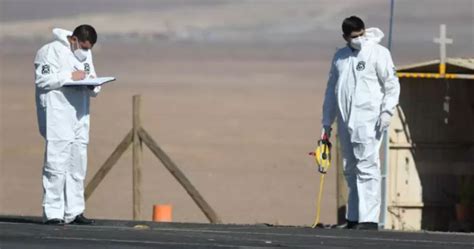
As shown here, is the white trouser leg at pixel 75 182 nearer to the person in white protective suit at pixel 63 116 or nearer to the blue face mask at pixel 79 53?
the person in white protective suit at pixel 63 116

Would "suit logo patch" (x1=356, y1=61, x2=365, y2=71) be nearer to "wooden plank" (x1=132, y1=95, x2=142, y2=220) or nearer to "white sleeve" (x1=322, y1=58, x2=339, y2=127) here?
"white sleeve" (x1=322, y1=58, x2=339, y2=127)

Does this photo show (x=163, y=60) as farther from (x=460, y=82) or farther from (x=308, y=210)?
(x=460, y=82)

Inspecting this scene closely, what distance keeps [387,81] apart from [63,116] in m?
2.92

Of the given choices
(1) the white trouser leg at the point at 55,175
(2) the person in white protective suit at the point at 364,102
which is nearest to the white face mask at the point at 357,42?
(2) the person in white protective suit at the point at 364,102

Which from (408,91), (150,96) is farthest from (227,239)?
(150,96)

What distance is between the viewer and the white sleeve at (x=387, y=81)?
14594 millimetres

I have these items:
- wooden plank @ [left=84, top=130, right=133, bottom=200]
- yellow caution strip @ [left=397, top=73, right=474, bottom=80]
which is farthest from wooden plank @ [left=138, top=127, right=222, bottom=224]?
yellow caution strip @ [left=397, top=73, right=474, bottom=80]

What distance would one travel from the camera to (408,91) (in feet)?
69.9

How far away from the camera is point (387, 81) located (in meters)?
14.6

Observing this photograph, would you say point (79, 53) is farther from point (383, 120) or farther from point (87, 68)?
point (383, 120)

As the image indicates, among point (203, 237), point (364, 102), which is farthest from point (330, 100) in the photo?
point (203, 237)

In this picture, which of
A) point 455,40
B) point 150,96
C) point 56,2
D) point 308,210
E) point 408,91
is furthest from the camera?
point 56,2

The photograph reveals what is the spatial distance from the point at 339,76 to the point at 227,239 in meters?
2.50

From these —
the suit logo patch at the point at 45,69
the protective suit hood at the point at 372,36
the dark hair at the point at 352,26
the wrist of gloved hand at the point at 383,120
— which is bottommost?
the wrist of gloved hand at the point at 383,120
